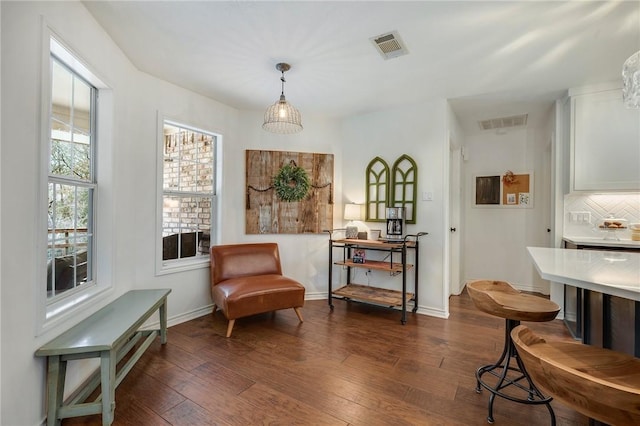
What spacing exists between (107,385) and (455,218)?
13.6 ft

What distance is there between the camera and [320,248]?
4055mm

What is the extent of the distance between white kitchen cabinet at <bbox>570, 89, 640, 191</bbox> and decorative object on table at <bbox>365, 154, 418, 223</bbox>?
1.61 m

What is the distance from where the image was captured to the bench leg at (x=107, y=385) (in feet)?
5.26

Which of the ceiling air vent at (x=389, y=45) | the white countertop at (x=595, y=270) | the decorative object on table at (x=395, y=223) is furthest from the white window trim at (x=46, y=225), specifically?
the decorative object on table at (x=395, y=223)

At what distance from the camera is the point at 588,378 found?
0.83m

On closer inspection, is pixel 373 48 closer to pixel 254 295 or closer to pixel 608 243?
pixel 254 295

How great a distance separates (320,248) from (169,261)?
1893mm

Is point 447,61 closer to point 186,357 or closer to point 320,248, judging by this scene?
point 320,248

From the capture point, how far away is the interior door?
4059 millimetres

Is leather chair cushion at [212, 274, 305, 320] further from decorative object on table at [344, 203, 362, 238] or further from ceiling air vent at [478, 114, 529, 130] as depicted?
ceiling air vent at [478, 114, 529, 130]

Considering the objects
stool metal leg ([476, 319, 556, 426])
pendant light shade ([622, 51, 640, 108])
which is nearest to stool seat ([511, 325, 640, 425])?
stool metal leg ([476, 319, 556, 426])

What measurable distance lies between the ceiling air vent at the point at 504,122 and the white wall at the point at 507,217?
26cm

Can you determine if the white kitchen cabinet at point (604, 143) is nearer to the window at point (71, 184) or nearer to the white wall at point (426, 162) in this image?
the white wall at point (426, 162)

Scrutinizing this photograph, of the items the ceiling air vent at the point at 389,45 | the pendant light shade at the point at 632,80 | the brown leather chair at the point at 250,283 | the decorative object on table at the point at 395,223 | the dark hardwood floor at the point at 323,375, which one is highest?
the ceiling air vent at the point at 389,45
